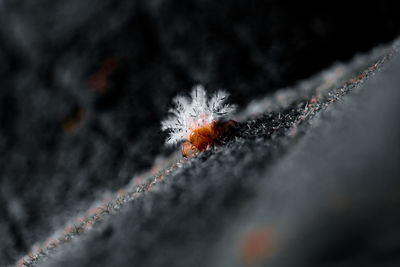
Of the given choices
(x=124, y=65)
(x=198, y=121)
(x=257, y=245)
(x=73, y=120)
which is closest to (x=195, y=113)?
(x=198, y=121)

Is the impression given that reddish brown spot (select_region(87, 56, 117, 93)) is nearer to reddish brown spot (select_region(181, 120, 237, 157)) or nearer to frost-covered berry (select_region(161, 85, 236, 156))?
frost-covered berry (select_region(161, 85, 236, 156))

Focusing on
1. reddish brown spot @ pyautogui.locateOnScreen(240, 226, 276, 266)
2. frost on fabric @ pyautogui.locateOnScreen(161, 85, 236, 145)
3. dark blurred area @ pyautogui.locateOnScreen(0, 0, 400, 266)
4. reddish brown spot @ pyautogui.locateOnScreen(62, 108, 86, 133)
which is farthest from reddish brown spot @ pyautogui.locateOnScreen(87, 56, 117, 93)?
reddish brown spot @ pyautogui.locateOnScreen(240, 226, 276, 266)

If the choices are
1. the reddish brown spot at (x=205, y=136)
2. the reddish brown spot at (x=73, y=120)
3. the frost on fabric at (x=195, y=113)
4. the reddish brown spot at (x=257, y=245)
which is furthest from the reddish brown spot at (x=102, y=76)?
the reddish brown spot at (x=257, y=245)

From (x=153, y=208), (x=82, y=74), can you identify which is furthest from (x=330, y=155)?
(x=82, y=74)

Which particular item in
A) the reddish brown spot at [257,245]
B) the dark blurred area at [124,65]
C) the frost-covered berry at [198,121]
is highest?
the dark blurred area at [124,65]

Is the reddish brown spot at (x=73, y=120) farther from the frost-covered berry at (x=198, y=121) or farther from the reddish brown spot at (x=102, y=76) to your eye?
the frost-covered berry at (x=198, y=121)
